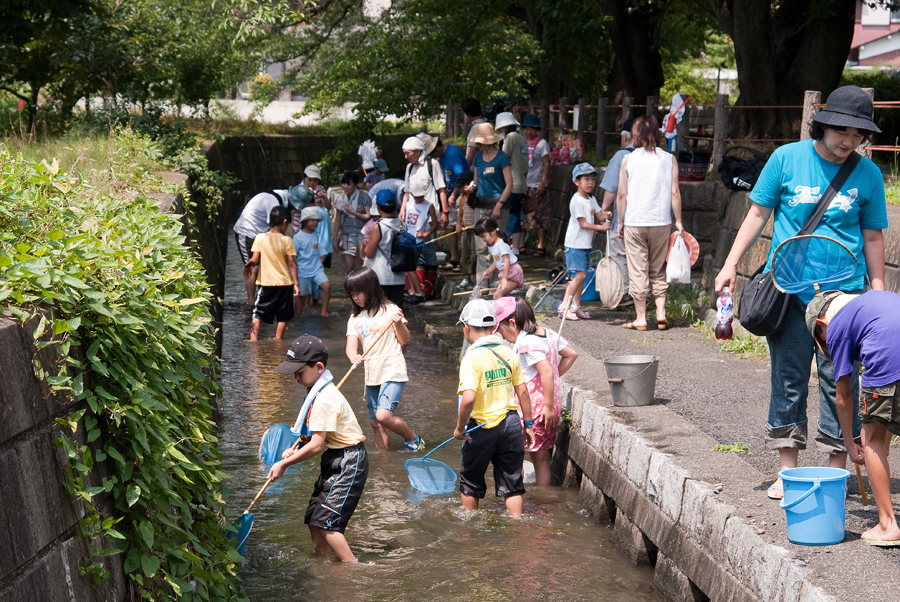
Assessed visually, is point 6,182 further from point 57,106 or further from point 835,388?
point 57,106

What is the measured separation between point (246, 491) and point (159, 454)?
3.44 m

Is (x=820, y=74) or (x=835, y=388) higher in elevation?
(x=820, y=74)

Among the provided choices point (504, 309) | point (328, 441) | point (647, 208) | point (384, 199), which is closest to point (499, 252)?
point (647, 208)

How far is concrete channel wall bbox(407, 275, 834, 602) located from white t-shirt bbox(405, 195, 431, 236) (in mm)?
4923

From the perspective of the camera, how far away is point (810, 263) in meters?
4.72

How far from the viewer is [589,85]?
1012 inches

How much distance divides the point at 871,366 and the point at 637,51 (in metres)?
17.1

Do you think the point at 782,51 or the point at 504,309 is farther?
the point at 782,51

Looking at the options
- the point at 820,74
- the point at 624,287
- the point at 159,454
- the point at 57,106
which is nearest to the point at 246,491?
the point at 159,454

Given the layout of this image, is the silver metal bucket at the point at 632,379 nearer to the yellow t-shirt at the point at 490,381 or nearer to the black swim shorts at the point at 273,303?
the yellow t-shirt at the point at 490,381

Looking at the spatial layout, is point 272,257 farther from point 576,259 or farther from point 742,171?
point 742,171

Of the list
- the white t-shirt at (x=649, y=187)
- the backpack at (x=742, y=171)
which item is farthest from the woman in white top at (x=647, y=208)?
the backpack at (x=742, y=171)

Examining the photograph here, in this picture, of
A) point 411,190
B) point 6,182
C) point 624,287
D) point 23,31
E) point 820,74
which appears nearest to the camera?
point 6,182

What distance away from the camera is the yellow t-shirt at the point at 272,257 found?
35.6 ft
